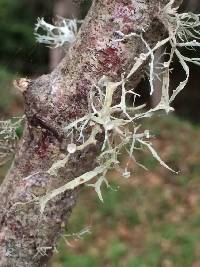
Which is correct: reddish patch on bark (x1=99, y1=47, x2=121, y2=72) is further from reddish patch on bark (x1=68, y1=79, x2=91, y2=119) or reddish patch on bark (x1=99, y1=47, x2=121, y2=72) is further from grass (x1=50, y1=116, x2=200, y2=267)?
grass (x1=50, y1=116, x2=200, y2=267)

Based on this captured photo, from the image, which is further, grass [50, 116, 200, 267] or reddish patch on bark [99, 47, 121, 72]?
grass [50, 116, 200, 267]

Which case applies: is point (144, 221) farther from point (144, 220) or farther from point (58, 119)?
point (58, 119)

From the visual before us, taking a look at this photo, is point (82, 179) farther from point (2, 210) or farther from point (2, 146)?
point (2, 146)

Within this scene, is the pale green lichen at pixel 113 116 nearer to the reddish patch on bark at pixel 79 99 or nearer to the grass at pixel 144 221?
the reddish patch on bark at pixel 79 99

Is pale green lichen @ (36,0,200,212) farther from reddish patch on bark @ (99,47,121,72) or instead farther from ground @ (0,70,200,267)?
ground @ (0,70,200,267)

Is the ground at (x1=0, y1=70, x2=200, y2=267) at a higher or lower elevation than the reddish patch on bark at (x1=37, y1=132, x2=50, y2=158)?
lower

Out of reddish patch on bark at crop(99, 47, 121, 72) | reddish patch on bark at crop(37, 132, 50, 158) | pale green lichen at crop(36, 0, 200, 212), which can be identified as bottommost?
reddish patch on bark at crop(37, 132, 50, 158)

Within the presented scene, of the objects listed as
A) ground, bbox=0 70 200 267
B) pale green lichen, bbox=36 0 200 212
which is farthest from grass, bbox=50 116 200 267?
pale green lichen, bbox=36 0 200 212

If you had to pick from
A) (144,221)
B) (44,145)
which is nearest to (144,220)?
(144,221)
